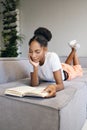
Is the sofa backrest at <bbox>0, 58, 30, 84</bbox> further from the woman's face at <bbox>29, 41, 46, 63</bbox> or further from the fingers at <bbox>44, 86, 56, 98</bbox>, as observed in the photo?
the fingers at <bbox>44, 86, 56, 98</bbox>

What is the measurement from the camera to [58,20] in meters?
3.51

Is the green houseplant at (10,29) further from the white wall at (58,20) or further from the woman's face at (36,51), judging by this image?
the woman's face at (36,51)

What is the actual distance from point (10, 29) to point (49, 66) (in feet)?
9.16

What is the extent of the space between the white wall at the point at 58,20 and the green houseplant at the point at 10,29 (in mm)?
140

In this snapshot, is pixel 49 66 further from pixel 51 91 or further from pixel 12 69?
pixel 12 69

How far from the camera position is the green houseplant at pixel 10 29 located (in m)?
3.72

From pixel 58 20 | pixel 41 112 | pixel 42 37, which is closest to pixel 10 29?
pixel 58 20

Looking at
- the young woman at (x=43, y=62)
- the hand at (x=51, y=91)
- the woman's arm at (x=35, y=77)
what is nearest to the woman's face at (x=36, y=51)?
the young woman at (x=43, y=62)

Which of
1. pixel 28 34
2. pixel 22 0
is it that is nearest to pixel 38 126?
pixel 28 34

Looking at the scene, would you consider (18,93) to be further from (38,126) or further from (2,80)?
(2,80)

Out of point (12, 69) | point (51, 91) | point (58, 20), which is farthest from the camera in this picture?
point (58, 20)

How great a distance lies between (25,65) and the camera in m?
2.05

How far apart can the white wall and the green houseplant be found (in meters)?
0.14

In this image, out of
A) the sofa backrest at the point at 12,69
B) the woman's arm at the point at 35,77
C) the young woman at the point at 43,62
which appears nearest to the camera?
the young woman at the point at 43,62
